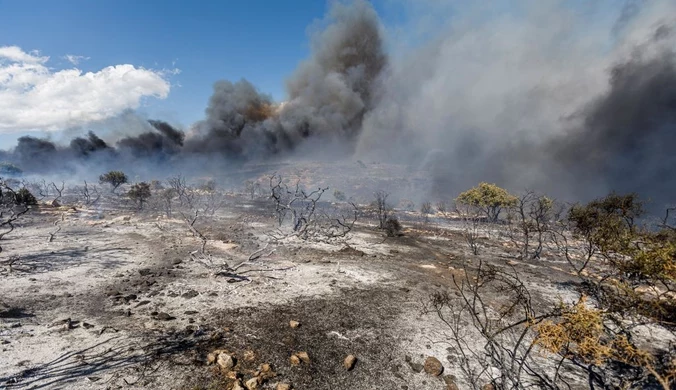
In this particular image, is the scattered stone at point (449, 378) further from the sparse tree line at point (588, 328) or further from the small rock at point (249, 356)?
the small rock at point (249, 356)

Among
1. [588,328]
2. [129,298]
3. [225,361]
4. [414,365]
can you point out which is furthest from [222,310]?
[588,328]

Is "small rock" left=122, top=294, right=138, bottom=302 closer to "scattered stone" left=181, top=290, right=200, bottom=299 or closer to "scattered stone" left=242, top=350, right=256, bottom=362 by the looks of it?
"scattered stone" left=181, top=290, right=200, bottom=299

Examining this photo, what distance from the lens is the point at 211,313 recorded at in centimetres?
848

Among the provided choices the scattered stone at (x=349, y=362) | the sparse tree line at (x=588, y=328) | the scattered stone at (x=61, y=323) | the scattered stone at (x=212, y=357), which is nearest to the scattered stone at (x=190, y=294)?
the scattered stone at (x=61, y=323)

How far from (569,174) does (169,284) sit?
253 feet

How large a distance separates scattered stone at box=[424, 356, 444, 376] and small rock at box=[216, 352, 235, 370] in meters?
4.07

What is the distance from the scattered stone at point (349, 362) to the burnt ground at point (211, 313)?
84mm

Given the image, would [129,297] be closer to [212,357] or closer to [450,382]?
[212,357]

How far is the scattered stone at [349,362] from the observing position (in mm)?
6448

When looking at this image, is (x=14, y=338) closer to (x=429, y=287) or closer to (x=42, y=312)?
(x=42, y=312)

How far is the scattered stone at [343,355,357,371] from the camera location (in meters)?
6.45

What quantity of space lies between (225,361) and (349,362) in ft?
8.34

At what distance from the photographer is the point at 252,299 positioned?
959 centimetres

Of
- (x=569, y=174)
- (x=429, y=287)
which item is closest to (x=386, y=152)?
(x=569, y=174)
